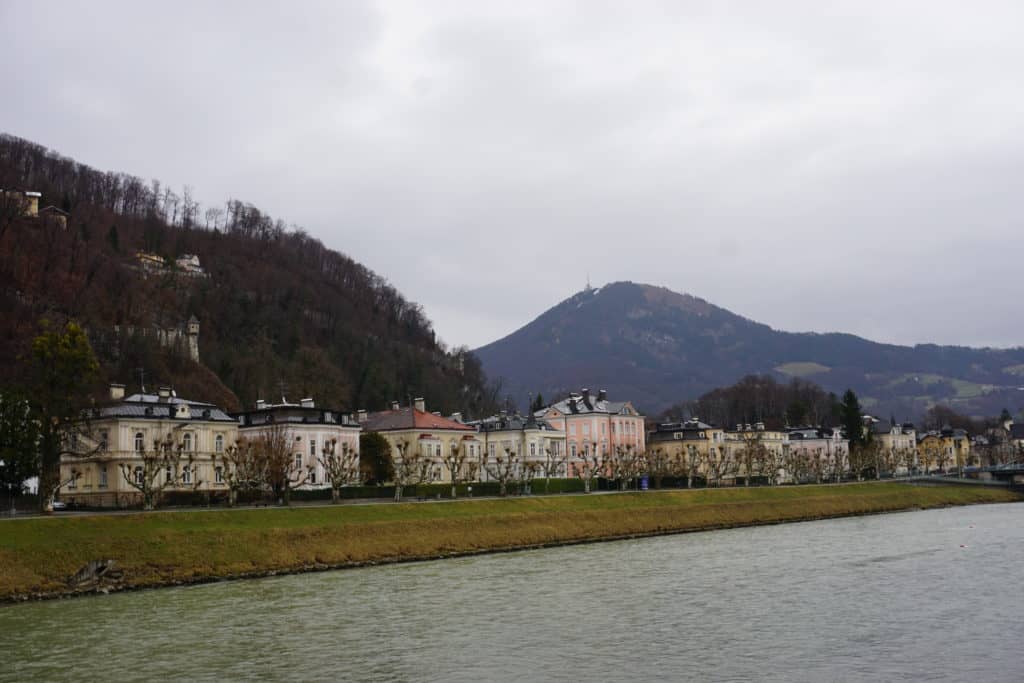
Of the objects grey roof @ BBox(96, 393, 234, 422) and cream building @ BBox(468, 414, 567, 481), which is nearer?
grey roof @ BBox(96, 393, 234, 422)

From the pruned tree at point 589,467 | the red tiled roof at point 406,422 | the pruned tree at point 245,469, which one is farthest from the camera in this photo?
the red tiled roof at point 406,422

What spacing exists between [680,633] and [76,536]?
1085 inches

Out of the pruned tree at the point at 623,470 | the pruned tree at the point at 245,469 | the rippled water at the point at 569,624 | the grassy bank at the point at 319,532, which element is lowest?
the rippled water at the point at 569,624

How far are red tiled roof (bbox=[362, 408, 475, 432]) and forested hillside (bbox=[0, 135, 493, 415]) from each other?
22.0 m

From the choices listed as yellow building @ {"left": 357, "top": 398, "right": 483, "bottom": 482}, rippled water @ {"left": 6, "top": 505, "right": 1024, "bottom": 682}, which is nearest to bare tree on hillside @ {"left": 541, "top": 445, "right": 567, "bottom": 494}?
yellow building @ {"left": 357, "top": 398, "right": 483, "bottom": 482}

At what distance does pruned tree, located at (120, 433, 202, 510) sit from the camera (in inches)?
2224

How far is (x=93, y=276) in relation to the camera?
124000mm

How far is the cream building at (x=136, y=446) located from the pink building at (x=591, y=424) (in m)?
44.1

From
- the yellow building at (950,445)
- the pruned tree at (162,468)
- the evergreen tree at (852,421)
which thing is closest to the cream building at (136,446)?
the pruned tree at (162,468)

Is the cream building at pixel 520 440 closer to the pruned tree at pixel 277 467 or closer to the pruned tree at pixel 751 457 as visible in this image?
the pruned tree at pixel 751 457

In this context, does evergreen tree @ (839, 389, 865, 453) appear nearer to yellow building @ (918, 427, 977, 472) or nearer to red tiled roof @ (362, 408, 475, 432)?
yellow building @ (918, 427, 977, 472)

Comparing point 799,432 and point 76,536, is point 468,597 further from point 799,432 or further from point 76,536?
point 799,432

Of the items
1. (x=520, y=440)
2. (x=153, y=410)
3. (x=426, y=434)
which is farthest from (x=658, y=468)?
(x=153, y=410)

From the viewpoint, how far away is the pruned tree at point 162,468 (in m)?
56.5
